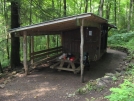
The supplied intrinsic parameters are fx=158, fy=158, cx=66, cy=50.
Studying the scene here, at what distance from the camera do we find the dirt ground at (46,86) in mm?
5426

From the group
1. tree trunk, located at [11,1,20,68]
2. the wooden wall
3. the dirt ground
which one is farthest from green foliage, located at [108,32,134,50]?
tree trunk, located at [11,1,20,68]

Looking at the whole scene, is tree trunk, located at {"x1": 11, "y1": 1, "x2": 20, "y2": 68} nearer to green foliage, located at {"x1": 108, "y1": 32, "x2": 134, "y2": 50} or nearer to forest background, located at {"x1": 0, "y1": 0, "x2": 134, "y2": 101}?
forest background, located at {"x1": 0, "y1": 0, "x2": 134, "y2": 101}

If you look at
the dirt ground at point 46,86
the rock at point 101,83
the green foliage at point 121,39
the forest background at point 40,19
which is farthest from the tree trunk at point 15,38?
the green foliage at point 121,39

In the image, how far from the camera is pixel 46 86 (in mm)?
6660

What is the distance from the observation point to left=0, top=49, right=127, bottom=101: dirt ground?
17.8ft

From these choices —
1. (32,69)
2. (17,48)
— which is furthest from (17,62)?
(32,69)

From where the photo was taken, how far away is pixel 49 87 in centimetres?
653

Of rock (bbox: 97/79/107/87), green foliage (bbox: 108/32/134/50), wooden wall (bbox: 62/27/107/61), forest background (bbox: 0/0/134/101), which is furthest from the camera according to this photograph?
green foliage (bbox: 108/32/134/50)

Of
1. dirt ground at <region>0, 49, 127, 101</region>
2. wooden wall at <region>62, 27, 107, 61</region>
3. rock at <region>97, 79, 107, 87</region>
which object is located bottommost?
dirt ground at <region>0, 49, 127, 101</region>

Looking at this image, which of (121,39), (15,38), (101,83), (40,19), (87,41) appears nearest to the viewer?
(101,83)

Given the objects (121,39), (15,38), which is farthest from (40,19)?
(121,39)

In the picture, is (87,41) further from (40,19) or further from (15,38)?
(15,38)

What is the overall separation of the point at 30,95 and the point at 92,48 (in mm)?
7110

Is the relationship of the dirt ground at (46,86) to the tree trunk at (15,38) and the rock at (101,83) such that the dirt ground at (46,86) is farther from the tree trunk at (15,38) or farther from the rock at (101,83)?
the tree trunk at (15,38)
